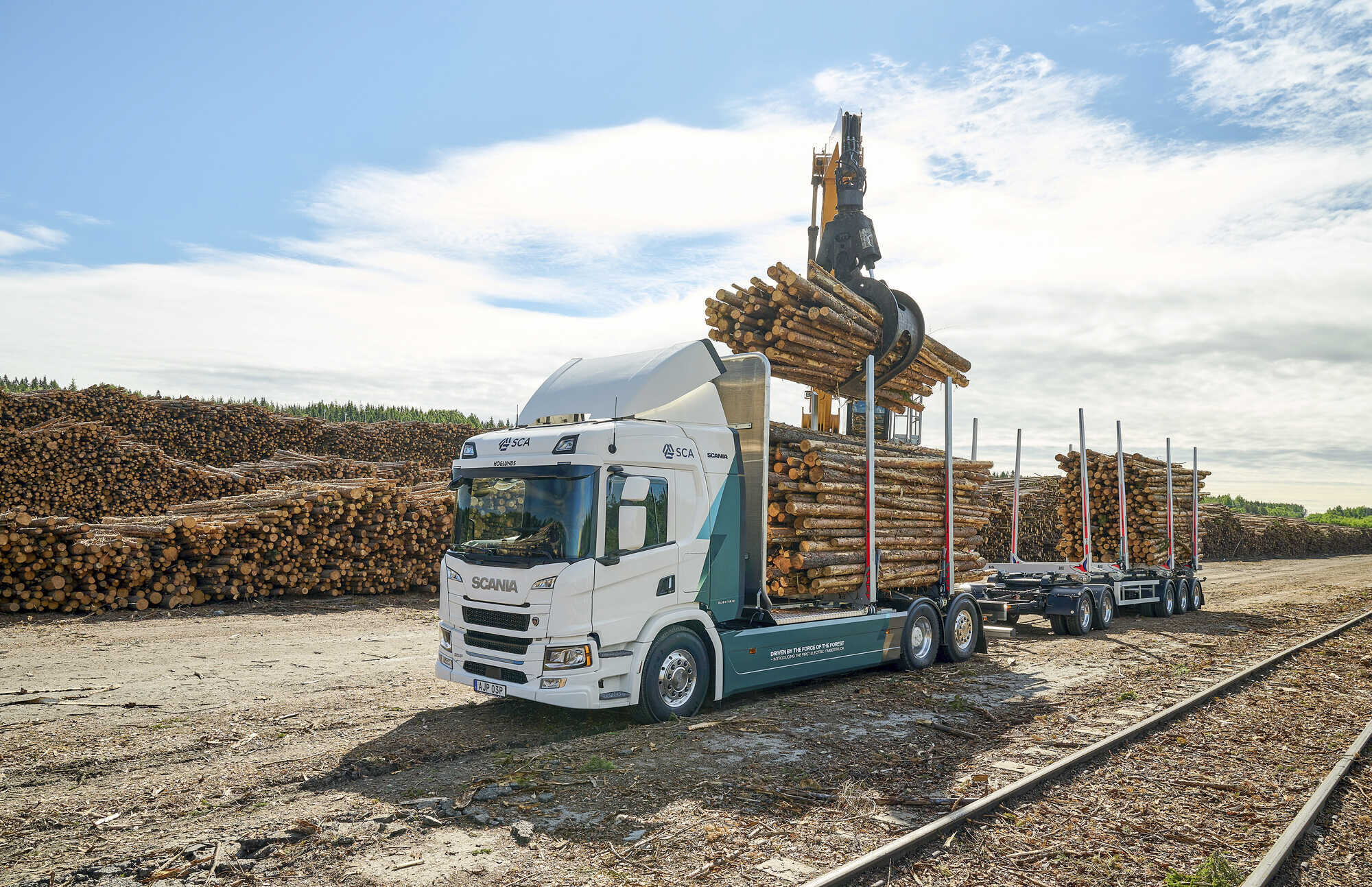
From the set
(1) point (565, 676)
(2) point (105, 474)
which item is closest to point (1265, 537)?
(1) point (565, 676)

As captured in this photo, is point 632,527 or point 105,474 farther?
point 105,474

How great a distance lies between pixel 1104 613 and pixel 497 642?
502 inches

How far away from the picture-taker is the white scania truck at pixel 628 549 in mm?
7496

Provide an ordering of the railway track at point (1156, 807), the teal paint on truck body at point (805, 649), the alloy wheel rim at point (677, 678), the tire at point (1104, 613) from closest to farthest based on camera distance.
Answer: the railway track at point (1156, 807), the alloy wheel rim at point (677, 678), the teal paint on truck body at point (805, 649), the tire at point (1104, 613)

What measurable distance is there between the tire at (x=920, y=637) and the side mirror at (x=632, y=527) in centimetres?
470

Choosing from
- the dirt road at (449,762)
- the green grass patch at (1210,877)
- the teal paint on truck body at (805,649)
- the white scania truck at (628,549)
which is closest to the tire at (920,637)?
the teal paint on truck body at (805,649)

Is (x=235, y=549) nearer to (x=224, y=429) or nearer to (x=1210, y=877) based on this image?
(x=224, y=429)

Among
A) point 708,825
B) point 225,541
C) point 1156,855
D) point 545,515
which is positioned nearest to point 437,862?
point 708,825

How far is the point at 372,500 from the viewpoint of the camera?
55.3 feet

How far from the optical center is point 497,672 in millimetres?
7727

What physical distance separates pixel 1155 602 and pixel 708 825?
53.6 feet

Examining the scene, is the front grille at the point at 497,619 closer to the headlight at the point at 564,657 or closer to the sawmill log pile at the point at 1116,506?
the headlight at the point at 564,657

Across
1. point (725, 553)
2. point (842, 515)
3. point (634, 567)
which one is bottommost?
A: point (634, 567)

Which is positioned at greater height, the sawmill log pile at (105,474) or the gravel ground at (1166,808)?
the sawmill log pile at (105,474)
